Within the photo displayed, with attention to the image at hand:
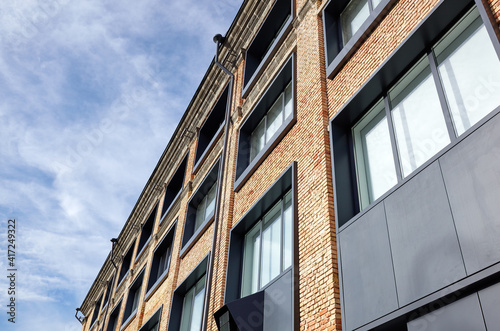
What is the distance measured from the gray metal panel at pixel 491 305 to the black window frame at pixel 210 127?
12.8 metres

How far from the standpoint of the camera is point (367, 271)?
652 cm

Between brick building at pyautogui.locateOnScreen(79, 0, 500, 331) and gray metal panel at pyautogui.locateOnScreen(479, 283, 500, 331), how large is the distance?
16 millimetres

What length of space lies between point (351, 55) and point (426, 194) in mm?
4170

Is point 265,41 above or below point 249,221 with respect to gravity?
above

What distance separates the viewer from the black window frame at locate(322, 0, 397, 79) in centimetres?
849

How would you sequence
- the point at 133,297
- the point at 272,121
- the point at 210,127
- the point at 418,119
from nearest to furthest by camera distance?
the point at 418,119
the point at 272,121
the point at 210,127
the point at 133,297

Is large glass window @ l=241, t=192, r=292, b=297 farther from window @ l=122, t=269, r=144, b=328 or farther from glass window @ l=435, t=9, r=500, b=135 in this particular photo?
window @ l=122, t=269, r=144, b=328

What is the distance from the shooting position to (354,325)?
6387 mm

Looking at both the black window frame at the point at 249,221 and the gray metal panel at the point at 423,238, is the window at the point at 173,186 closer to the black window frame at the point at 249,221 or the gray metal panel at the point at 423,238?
the black window frame at the point at 249,221

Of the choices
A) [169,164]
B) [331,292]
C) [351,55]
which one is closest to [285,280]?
[331,292]

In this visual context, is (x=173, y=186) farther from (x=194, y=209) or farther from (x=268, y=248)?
(x=268, y=248)

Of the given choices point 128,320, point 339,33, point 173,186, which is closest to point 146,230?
point 173,186

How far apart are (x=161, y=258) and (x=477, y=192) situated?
17.0m

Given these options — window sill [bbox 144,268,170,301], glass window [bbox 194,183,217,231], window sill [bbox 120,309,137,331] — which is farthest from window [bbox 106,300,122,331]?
glass window [bbox 194,183,217,231]
